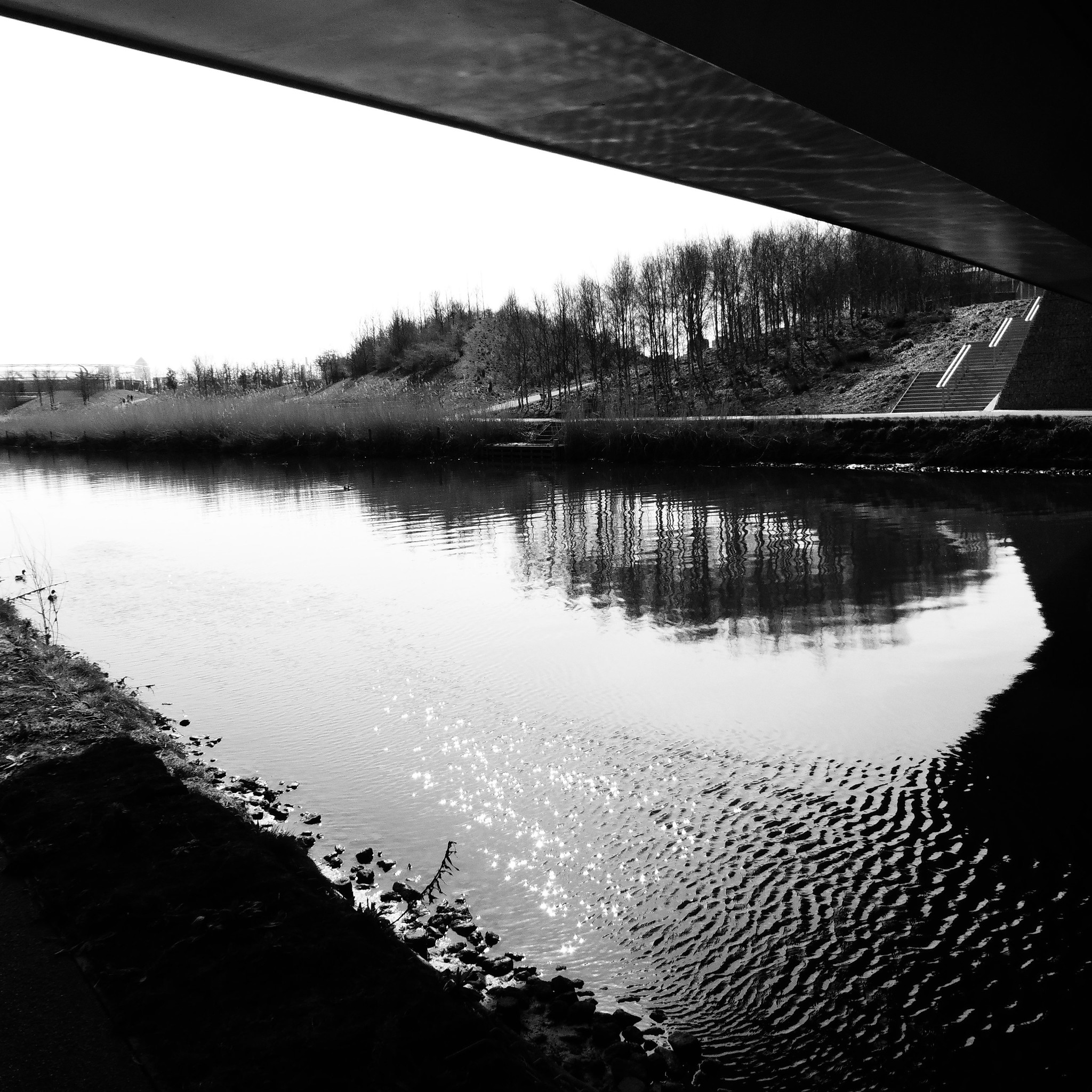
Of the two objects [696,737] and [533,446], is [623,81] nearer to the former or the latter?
[696,737]

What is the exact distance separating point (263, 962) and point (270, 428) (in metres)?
36.3

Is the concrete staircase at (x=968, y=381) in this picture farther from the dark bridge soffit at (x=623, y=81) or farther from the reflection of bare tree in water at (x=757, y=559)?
the dark bridge soffit at (x=623, y=81)

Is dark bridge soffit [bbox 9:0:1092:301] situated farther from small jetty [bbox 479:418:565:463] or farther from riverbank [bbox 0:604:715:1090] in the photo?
small jetty [bbox 479:418:565:463]

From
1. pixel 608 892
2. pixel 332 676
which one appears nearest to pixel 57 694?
pixel 332 676

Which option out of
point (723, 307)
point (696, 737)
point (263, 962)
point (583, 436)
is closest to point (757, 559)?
point (696, 737)

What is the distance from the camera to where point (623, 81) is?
4.40 meters

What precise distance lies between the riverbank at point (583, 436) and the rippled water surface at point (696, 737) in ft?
27.1

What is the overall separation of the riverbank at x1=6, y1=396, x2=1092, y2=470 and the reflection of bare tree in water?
23.4ft

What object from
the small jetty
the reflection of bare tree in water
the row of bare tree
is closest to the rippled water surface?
the reflection of bare tree in water

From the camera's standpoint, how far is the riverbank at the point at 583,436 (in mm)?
24438

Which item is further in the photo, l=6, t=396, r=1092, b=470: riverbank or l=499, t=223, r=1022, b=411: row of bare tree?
l=499, t=223, r=1022, b=411: row of bare tree

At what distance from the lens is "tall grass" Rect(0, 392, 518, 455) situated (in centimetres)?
3391

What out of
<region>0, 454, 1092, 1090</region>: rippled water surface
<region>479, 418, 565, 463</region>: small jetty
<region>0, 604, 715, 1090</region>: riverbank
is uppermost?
<region>479, 418, 565, 463</region>: small jetty

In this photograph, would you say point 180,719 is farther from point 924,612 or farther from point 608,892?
point 924,612
